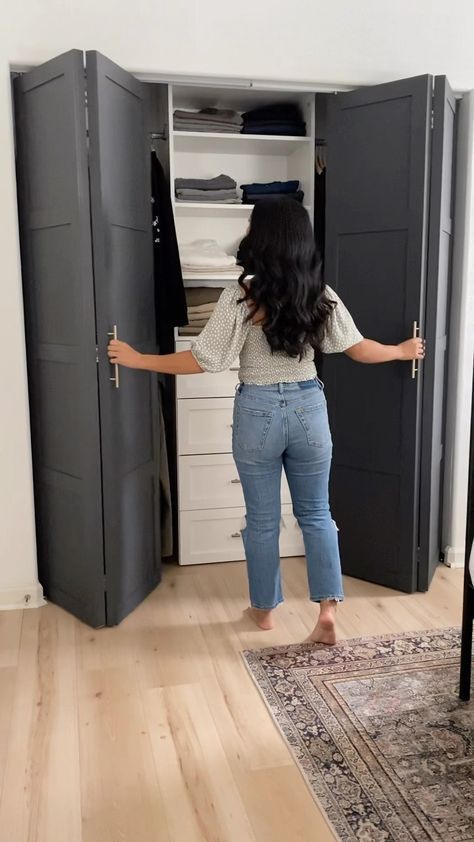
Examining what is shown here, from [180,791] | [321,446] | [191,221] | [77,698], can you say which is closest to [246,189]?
[191,221]

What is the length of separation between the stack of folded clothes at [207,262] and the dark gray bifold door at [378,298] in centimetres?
43

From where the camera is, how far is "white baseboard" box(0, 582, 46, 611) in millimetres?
2939

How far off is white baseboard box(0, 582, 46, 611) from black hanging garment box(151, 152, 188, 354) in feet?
3.87

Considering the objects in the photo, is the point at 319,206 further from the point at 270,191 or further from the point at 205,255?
the point at 205,255

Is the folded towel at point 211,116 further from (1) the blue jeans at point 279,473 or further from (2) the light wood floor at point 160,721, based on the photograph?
(2) the light wood floor at point 160,721

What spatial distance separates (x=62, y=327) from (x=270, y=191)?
48.1 inches

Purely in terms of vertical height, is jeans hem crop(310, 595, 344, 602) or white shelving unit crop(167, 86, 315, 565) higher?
white shelving unit crop(167, 86, 315, 565)

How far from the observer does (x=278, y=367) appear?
8.04 ft

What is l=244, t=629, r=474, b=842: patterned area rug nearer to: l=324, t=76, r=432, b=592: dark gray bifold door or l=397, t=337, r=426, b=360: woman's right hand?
l=324, t=76, r=432, b=592: dark gray bifold door

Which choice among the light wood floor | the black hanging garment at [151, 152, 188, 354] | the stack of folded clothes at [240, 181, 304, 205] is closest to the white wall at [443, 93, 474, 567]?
the light wood floor

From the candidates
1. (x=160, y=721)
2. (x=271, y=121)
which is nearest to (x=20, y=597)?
(x=160, y=721)

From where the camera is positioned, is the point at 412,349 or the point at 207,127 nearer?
the point at 412,349

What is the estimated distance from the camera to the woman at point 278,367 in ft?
7.72

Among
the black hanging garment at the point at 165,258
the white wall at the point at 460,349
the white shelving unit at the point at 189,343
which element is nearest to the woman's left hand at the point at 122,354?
the black hanging garment at the point at 165,258
